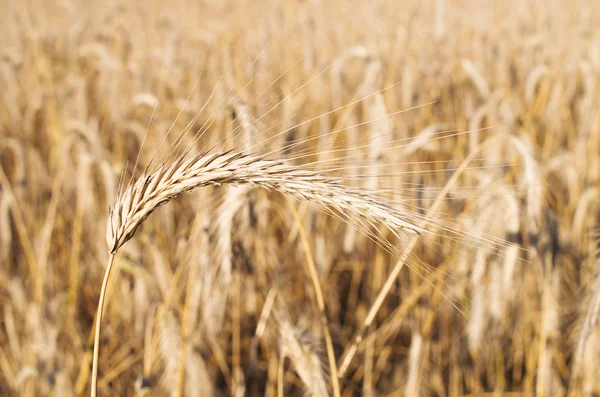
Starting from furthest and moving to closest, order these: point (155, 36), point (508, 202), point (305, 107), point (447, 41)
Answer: point (155, 36)
point (447, 41)
point (305, 107)
point (508, 202)

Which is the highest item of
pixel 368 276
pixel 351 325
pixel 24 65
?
pixel 24 65

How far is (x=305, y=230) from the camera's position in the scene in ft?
5.99

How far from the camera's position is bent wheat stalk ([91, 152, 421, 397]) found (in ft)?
2.33

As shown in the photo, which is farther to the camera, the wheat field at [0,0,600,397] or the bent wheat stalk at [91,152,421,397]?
the wheat field at [0,0,600,397]

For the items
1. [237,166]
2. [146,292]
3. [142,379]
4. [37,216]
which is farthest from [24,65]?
[237,166]

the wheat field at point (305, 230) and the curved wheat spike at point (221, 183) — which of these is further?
the wheat field at point (305, 230)

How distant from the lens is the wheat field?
105cm

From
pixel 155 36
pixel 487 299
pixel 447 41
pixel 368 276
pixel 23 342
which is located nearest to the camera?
pixel 487 299

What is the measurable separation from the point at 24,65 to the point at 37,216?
5.51ft

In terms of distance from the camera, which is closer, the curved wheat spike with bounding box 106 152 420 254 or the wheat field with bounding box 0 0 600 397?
the curved wheat spike with bounding box 106 152 420 254

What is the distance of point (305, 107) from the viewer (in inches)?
120

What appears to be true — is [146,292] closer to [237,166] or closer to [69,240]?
[69,240]

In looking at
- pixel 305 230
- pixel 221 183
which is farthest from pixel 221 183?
pixel 305 230

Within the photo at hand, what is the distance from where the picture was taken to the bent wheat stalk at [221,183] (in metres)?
0.71
